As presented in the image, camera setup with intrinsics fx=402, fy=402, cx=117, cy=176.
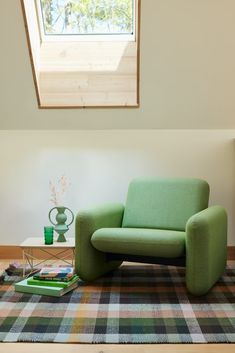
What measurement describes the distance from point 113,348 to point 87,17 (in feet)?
A: 8.50

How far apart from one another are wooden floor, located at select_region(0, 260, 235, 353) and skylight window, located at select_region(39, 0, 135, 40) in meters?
2.49

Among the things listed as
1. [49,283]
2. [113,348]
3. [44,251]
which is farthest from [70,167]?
[113,348]

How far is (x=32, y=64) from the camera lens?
3248 millimetres

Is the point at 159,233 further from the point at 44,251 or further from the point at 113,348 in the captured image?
the point at 44,251

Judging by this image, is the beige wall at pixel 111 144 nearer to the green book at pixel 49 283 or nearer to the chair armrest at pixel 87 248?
the chair armrest at pixel 87 248

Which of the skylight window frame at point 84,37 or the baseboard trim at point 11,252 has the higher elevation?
the skylight window frame at point 84,37

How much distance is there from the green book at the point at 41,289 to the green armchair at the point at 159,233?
0.82ft

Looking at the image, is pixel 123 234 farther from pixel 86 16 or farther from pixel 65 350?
pixel 86 16

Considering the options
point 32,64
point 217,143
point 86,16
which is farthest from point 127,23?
point 217,143

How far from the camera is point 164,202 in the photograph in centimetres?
327

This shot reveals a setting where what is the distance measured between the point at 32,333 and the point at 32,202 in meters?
1.86

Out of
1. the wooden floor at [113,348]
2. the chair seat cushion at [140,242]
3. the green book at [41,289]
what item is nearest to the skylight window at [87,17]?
the chair seat cushion at [140,242]

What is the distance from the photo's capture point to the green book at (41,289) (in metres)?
2.66

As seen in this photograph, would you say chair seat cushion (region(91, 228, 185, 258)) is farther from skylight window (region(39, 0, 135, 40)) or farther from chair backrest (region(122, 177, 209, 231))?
skylight window (region(39, 0, 135, 40))
